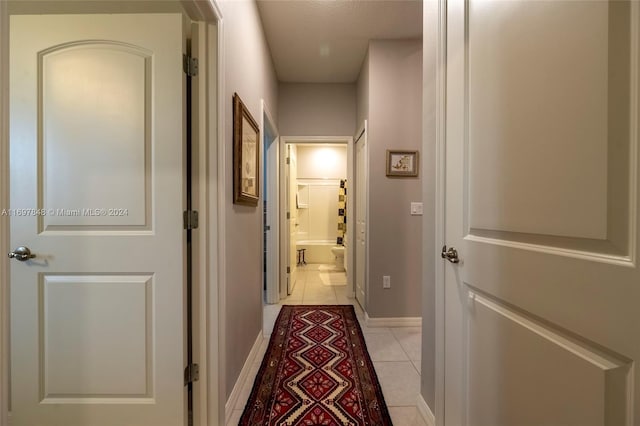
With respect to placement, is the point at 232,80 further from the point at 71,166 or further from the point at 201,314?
the point at 201,314

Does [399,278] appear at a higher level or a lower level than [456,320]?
lower

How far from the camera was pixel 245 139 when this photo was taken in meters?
1.77

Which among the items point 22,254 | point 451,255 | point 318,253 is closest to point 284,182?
point 22,254

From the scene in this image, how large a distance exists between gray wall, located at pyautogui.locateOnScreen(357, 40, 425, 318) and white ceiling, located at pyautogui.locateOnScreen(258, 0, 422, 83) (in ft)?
0.64

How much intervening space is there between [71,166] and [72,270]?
0.48m

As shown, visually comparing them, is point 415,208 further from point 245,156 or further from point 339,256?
point 339,256

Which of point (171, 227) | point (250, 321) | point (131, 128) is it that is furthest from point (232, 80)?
point (250, 321)

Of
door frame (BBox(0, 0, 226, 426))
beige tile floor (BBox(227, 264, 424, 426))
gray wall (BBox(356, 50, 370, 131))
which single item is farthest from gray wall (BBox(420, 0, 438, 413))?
gray wall (BBox(356, 50, 370, 131))

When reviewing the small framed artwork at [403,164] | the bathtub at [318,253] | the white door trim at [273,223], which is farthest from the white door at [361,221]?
the bathtub at [318,253]

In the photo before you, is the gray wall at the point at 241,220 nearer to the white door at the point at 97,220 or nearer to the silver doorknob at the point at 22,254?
the white door at the point at 97,220

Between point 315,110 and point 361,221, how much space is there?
1.48m

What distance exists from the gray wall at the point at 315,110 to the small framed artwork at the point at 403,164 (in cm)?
94

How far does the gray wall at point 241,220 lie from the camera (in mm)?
1455

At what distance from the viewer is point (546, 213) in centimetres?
68
